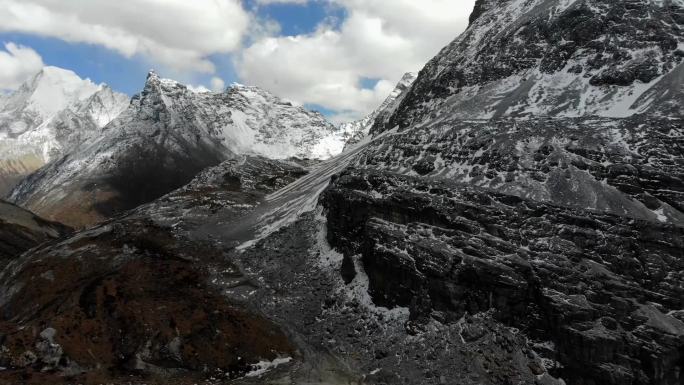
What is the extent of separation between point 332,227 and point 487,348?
90.2ft

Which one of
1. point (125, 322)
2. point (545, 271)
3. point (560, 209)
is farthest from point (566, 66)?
point (125, 322)

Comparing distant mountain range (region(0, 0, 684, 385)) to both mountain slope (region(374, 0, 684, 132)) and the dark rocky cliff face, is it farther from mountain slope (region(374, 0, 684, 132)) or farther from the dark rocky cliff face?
mountain slope (region(374, 0, 684, 132))

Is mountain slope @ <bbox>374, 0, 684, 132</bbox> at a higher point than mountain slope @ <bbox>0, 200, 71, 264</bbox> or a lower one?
lower

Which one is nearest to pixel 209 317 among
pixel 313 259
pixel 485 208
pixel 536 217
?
pixel 313 259

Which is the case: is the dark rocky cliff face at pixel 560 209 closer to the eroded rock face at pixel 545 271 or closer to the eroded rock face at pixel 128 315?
the eroded rock face at pixel 545 271

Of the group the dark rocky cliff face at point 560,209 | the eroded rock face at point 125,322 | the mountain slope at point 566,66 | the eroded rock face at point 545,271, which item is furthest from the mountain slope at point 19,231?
the mountain slope at point 566,66

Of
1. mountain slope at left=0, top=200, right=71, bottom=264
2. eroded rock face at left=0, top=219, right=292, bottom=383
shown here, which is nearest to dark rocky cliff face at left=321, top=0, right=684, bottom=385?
eroded rock face at left=0, top=219, right=292, bottom=383

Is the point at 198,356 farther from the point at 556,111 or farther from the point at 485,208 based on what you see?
the point at 556,111

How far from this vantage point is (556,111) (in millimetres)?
73000

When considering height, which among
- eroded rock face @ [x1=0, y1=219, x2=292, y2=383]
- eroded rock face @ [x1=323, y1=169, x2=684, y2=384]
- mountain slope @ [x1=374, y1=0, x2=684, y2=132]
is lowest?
eroded rock face @ [x1=323, y1=169, x2=684, y2=384]

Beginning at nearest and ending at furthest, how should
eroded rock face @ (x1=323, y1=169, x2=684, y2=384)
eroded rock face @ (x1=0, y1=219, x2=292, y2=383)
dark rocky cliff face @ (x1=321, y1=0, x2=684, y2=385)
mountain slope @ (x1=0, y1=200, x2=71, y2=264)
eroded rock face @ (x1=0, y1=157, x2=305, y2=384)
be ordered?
eroded rock face @ (x1=323, y1=169, x2=684, y2=384), dark rocky cliff face @ (x1=321, y1=0, x2=684, y2=385), eroded rock face @ (x1=0, y1=157, x2=305, y2=384), eroded rock face @ (x1=0, y1=219, x2=292, y2=383), mountain slope @ (x1=0, y1=200, x2=71, y2=264)

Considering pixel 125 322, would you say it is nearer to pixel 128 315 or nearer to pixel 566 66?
pixel 128 315

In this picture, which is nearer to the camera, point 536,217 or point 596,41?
point 536,217

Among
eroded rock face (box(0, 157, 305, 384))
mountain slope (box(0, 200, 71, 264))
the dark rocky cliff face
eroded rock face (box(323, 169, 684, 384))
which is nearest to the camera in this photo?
eroded rock face (box(323, 169, 684, 384))
